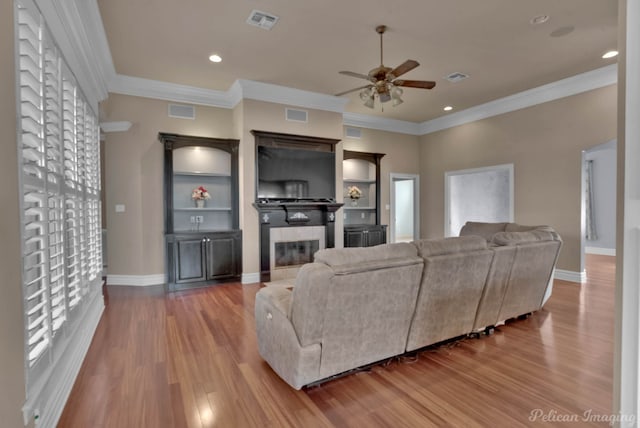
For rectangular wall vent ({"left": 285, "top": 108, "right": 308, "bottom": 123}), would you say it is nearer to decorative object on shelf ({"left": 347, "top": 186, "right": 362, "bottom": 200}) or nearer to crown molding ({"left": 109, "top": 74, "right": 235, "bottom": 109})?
crown molding ({"left": 109, "top": 74, "right": 235, "bottom": 109})

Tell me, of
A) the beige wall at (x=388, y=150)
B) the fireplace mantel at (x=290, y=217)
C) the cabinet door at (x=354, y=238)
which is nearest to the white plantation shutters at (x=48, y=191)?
the fireplace mantel at (x=290, y=217)

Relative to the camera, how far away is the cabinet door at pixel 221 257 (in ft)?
16.3

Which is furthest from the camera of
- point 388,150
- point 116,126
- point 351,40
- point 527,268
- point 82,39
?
point 388,150

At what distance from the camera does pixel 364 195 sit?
283 inches

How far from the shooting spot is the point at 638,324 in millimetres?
1198

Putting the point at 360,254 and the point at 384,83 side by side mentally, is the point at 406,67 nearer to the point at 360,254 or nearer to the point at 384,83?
the point at 384,83

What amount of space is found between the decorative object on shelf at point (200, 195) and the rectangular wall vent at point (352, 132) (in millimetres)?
3384

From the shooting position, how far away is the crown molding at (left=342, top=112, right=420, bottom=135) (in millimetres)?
7020

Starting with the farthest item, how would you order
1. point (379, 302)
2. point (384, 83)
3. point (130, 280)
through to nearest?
point (130, 280), point (384, 83), point (379, 302)

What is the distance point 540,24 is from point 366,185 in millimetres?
4204

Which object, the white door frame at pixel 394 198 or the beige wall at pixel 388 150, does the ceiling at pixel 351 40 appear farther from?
the white door frame at pixel 394 198

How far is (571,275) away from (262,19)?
593cm

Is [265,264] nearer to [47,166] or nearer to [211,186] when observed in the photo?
[211,186]

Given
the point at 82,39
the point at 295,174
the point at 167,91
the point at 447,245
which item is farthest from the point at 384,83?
the point at 167,91
